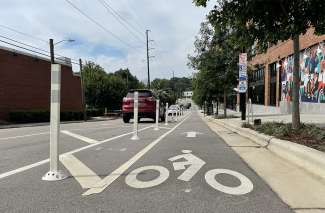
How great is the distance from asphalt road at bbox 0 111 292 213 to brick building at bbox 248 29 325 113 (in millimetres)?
12530

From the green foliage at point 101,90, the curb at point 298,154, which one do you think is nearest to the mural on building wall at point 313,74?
the curb at point 298,154

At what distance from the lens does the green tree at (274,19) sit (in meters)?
11.6

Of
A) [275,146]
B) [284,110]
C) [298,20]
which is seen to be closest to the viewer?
[275,146]

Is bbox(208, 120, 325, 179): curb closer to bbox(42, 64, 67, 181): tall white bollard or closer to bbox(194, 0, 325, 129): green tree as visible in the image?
bbox(194, 0, 325, 129): green tree

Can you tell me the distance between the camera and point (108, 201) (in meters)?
5.64

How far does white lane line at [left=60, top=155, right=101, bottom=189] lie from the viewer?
266 inches

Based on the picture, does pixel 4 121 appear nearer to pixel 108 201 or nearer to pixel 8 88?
pixel 8 88

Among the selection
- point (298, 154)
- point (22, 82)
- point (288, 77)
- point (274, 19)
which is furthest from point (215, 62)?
point (298, 154)

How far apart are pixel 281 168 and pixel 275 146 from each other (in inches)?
95.2

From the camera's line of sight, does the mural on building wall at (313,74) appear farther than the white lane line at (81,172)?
Yes

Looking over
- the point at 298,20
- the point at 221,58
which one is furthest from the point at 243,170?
the point at 221,58

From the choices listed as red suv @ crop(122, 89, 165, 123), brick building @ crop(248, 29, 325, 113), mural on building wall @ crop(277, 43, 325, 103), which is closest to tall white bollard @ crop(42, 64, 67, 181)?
brick building @ crop(248, 29, 325, 113)

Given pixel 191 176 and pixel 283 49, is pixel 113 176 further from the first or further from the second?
pixel 283 49

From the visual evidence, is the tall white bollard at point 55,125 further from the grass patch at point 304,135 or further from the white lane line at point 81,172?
the grass patch at point 304,135
